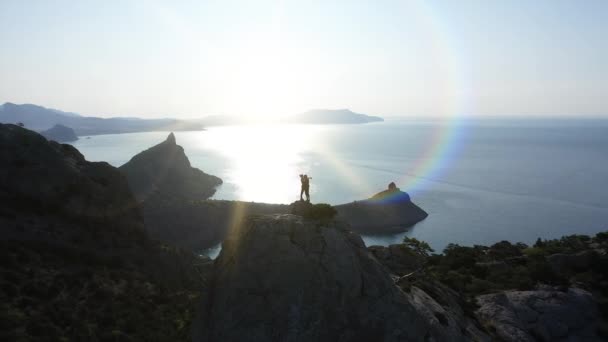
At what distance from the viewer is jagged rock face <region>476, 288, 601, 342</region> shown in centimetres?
2189

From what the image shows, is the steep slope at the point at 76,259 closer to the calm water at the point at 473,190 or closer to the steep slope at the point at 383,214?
the steep slope at the point at 383,214

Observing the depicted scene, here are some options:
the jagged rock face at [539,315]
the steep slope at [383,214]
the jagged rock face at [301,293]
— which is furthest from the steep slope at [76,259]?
the steep slope at [383,214]

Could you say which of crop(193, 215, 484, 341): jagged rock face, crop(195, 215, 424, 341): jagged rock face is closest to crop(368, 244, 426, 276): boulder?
crop(193, 215, 484, 341): jagged rock face

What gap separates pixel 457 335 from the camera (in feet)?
55.0

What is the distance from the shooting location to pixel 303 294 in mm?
14375

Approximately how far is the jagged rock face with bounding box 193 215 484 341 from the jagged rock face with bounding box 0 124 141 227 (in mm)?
24206

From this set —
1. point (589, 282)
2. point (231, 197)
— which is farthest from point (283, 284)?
point (231, 197)

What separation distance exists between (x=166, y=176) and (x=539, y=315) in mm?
137602

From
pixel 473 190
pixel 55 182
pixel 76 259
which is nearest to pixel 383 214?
pixel 473 190

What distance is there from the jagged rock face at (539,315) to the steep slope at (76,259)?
757 inches

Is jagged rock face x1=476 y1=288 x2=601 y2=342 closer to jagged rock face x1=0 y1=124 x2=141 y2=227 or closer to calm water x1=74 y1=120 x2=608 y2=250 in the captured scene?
jagged rock face x1=0 y1=124 x2=141 y2=227

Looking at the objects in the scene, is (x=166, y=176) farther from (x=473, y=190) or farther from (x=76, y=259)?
(x=76, y=259)

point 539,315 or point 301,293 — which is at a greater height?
point 301,293

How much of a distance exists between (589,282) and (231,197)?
11473cm
